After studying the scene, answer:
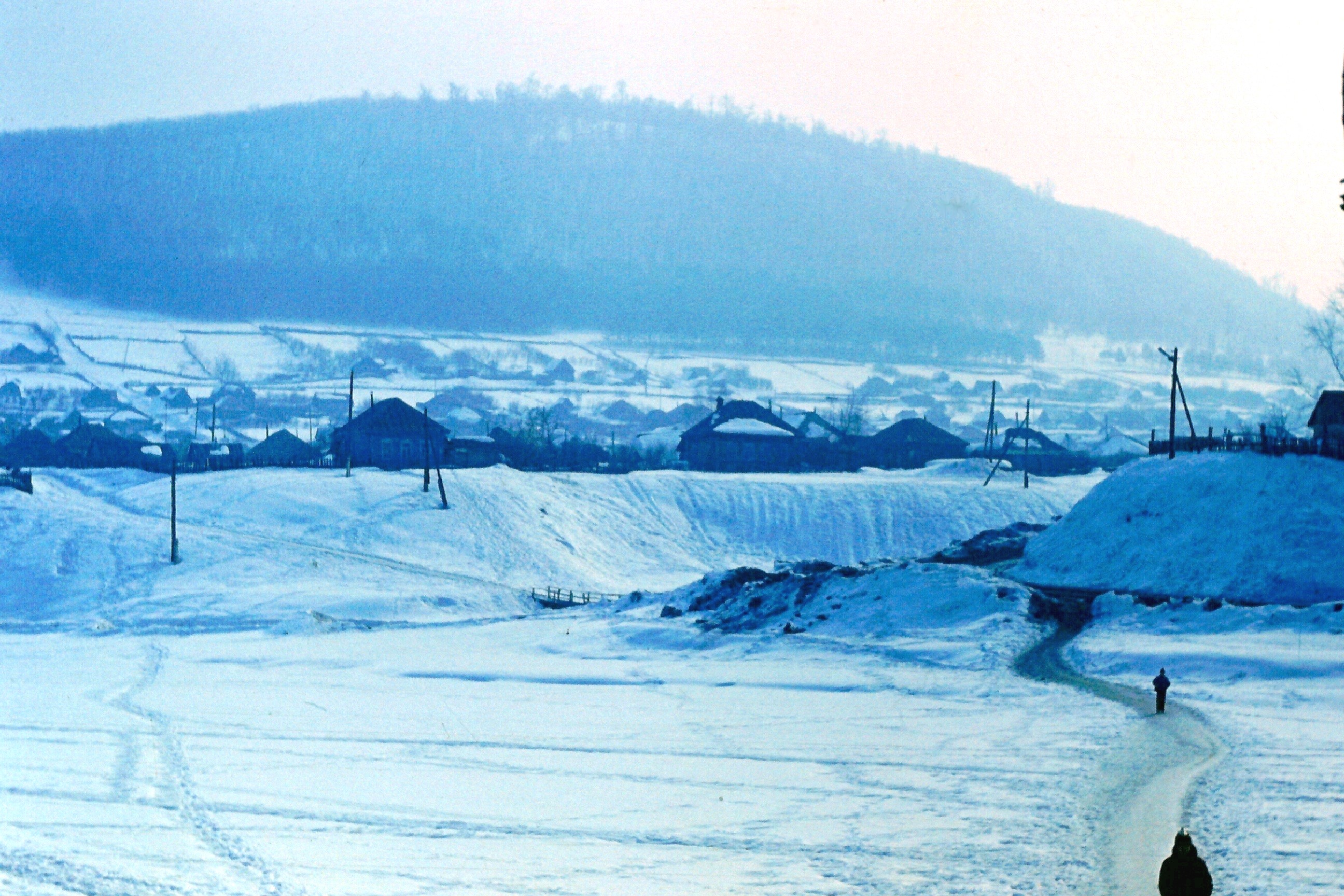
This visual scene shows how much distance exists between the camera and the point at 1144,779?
21.8 m

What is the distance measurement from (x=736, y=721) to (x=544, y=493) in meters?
50.6

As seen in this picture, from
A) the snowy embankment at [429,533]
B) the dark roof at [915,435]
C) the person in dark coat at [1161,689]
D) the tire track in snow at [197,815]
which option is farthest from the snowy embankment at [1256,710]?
the dark roof at [915,435]

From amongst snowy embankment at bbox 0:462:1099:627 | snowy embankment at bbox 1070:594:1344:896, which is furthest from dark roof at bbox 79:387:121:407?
snowy embankment at bbox 1070:594:1344:896

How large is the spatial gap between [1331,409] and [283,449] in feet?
250

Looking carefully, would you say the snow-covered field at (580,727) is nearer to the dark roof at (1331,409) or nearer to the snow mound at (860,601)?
the snow mound at (860,601)

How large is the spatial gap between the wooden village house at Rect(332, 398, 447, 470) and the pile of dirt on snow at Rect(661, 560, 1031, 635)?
157 feet

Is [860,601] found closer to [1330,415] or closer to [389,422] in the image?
[1330,415]

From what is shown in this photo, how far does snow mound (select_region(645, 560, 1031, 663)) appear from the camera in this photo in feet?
131

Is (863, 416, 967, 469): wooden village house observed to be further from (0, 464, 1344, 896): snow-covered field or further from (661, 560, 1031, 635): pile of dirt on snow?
(661, 560, 1031, 635): pile of dirt on snow

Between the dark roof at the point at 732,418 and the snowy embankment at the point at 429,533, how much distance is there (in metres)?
14.4

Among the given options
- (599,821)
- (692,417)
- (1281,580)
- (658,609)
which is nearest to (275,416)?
(692,417)

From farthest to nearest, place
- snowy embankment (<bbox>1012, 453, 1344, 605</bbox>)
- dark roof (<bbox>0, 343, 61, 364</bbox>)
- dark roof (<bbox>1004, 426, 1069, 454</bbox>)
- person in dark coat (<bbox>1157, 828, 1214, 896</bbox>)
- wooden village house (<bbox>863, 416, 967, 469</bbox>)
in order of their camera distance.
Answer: dark roof (<bbox>0, 343, 61, 364</bbox>) → dark roof (<bbox>1004, 426, 1069, 454</bbox>) → wooden village house (<bbox>863, 416, 967, 469</bbox>) → snowy embankment (<bbox>1012, 453, 1344, 605</bbox>) → person in dark coat (<bbox>1157, 828, 1214, 896</bbox>)

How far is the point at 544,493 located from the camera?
78.8 meters

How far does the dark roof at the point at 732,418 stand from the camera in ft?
341
